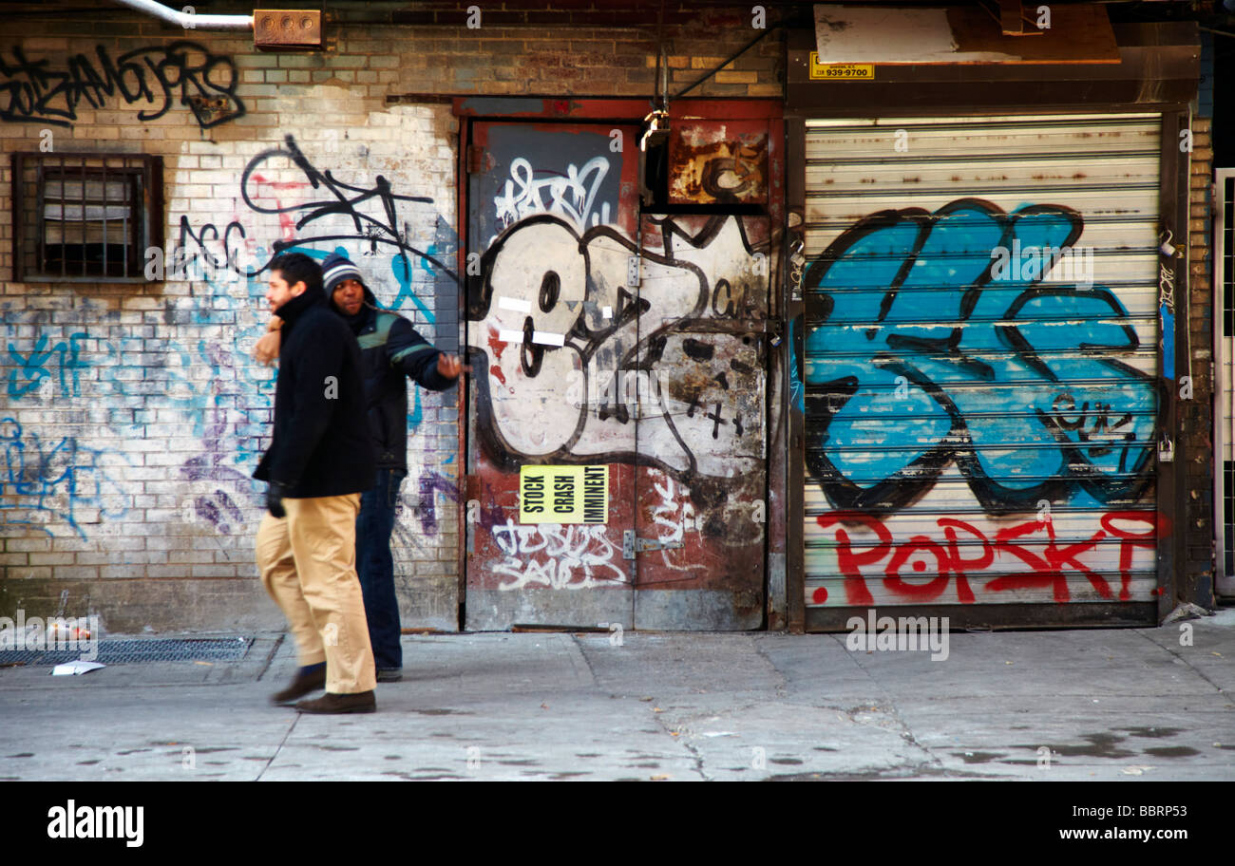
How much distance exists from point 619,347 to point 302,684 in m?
2.78

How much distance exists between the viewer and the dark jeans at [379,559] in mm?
6141

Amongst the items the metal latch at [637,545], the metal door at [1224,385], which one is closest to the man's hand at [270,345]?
the metal latch at [637,545]

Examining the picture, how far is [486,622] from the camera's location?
7348 millimetres

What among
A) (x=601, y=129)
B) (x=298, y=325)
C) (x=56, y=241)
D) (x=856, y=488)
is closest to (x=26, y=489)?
(x=56, y=241)

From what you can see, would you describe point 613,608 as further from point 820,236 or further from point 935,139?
point 935,139

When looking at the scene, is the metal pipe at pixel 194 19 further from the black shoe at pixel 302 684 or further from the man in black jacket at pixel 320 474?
the black shoe at pixel 302 684

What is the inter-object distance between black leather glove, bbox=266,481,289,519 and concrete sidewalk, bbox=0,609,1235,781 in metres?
0.88

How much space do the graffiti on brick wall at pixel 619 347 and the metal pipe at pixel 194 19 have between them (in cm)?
182

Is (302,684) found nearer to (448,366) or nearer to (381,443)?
(381,443)

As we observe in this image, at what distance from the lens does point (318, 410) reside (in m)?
5.23

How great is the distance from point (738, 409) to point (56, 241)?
156 inches

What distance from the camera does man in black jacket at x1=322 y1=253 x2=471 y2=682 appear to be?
6.14m

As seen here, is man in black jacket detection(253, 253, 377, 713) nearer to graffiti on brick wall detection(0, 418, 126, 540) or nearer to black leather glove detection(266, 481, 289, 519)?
black leather glove detection(266, 481, 289, 519)

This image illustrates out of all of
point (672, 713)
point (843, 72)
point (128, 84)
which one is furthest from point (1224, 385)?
point (128, 84)
